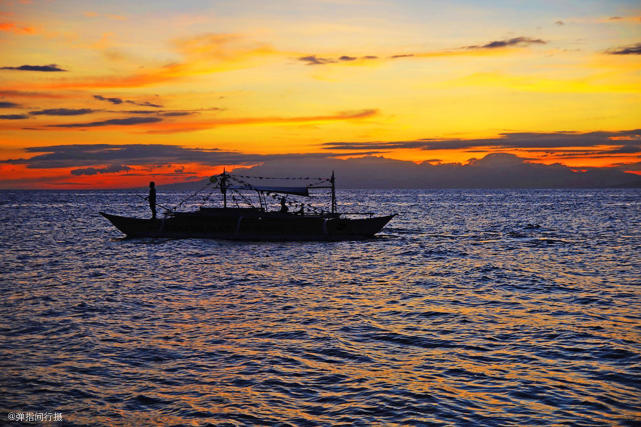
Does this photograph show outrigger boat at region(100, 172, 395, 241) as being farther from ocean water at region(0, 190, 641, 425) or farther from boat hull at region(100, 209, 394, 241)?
ocean water at region(0, 190, 641, 425)

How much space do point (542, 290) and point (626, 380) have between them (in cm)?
1431

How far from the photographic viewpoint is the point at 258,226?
170 ft

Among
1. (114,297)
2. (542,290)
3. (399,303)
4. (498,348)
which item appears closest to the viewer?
(498,348)

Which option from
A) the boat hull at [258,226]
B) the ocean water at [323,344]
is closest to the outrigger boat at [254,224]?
the boat hull at [258,226]

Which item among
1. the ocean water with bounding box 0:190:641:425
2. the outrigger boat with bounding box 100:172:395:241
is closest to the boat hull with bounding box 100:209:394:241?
the outrigger boat with bounding box 100:172:395:241

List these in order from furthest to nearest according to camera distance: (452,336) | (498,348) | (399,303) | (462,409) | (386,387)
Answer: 1. (399,303)
2. (452,336)
3. (498,348)
4. (386,387)
5. (462,409)

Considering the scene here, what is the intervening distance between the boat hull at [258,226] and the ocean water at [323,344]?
48.1 ft

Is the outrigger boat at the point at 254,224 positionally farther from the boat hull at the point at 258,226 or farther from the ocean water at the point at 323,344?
the ocean water at the point at 323,344

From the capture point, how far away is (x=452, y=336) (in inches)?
727

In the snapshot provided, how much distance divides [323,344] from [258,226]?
115ft

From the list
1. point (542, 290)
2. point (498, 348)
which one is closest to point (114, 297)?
point (498, 348)

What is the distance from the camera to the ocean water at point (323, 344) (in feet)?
40.4

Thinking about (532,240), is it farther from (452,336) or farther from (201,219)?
(452,336)

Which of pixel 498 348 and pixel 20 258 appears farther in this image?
pixel 20 258
